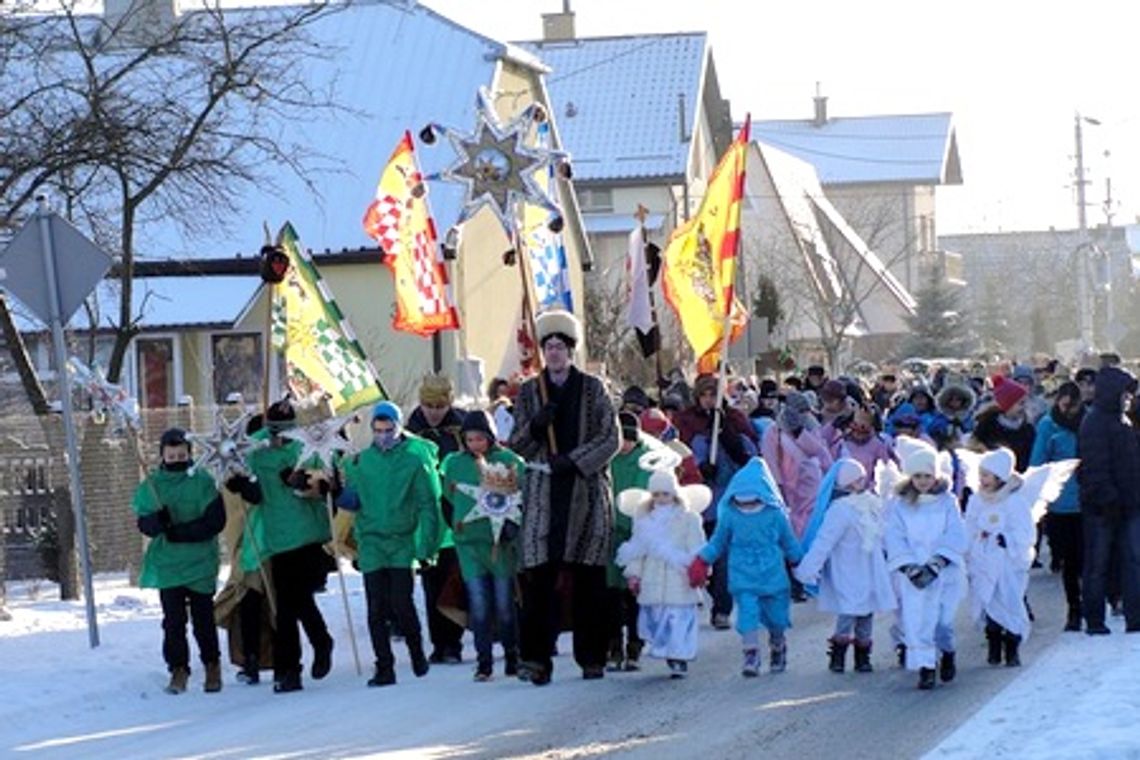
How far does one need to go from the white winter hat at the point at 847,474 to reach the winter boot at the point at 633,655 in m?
1.66

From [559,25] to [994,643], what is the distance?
5726 cm

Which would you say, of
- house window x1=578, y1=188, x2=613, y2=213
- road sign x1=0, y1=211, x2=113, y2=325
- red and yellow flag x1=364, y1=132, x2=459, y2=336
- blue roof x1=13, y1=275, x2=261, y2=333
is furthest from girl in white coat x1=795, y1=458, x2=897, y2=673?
house window x1=578, y1=188, x2=613, y2=213

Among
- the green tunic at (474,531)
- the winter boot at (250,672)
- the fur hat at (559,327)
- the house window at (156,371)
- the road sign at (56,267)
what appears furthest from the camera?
the house window at (156,371)

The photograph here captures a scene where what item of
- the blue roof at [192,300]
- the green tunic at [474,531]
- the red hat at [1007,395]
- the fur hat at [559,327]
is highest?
the blue roof at [192,300]

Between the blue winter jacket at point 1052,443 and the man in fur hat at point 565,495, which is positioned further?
the blue winter jacket at point 1052,443

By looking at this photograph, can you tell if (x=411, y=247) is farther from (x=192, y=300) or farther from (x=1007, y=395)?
(x=192, y=300)

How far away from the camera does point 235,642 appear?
1688 centimetres

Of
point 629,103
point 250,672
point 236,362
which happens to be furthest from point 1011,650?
point 629,103

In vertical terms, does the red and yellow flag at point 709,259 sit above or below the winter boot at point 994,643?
above

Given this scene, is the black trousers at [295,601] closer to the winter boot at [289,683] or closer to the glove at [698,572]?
the winter boot at [289,683]

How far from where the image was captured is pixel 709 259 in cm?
2283

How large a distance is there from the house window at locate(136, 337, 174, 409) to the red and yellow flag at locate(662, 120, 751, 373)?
16.4 metres

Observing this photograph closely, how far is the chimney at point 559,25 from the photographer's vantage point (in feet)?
234

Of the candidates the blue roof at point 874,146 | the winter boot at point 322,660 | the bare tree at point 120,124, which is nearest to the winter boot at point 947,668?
the winter boot at point 322,660
